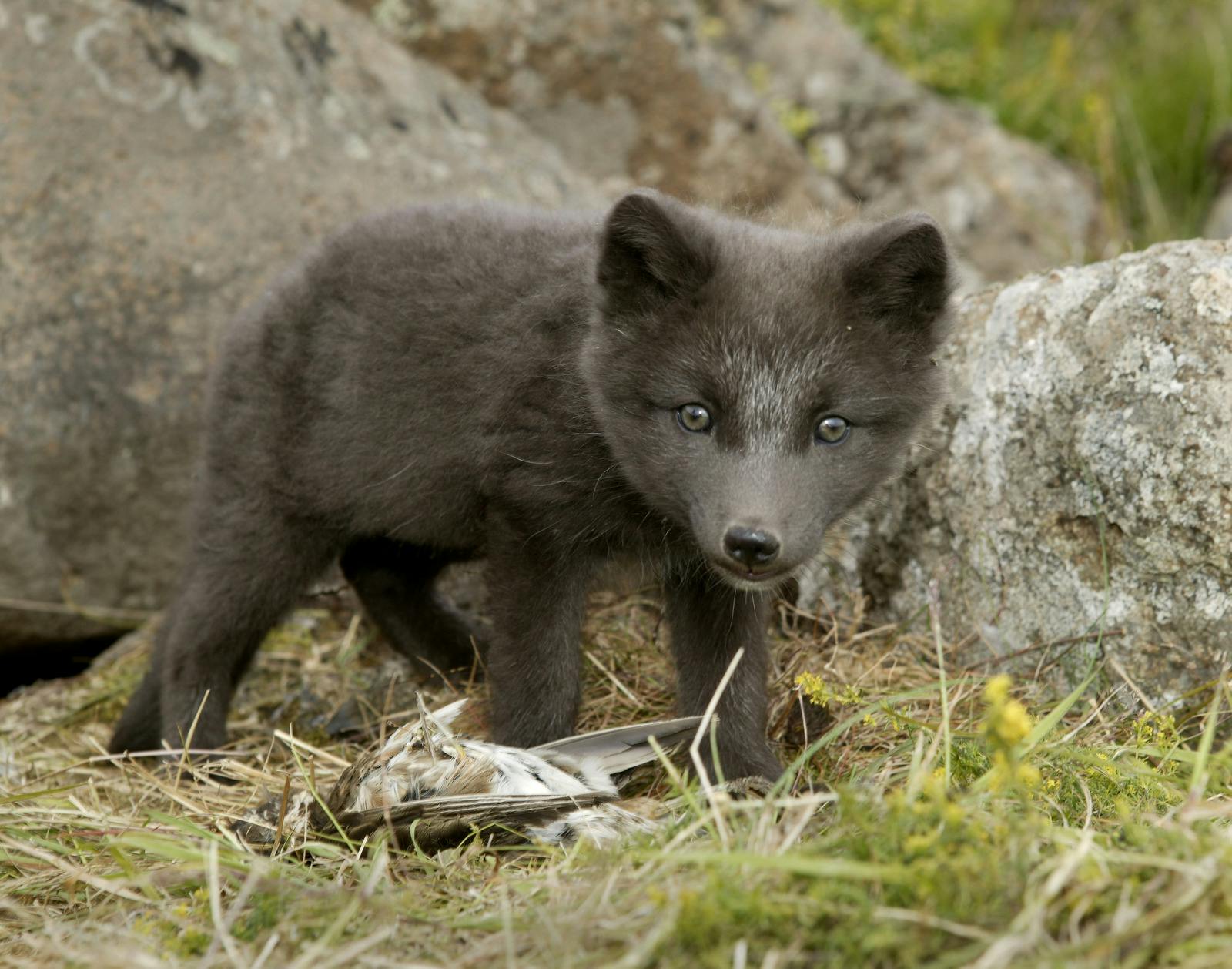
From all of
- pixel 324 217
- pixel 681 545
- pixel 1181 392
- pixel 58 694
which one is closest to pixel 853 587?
pixel 681 545

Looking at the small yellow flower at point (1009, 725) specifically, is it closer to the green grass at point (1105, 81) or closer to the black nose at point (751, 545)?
the black nose at point (751, 545)

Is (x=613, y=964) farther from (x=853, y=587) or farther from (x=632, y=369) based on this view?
(x=853, y=587)

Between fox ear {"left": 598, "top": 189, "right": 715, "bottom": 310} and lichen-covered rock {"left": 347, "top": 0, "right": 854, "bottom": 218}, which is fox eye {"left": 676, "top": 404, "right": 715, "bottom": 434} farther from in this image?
lichen-covered rock {"left": 347, "top": 0, "right": 854, "bottom": 218}

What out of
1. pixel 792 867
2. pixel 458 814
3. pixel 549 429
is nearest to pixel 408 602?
pixel 549 429

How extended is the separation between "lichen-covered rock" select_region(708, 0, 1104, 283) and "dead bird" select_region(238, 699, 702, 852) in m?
4.67

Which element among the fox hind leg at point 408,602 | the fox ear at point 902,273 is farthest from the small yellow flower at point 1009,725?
the fox hind leg at point 408,602

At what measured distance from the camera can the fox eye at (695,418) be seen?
299 cm

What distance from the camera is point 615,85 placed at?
6.00 m

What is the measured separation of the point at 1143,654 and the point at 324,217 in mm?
3376

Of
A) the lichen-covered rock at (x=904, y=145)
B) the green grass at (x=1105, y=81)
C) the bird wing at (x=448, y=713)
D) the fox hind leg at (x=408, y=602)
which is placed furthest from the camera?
the green grass at (x=1105, y=81)

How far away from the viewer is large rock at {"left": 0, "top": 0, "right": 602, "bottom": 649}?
4496 millimetres

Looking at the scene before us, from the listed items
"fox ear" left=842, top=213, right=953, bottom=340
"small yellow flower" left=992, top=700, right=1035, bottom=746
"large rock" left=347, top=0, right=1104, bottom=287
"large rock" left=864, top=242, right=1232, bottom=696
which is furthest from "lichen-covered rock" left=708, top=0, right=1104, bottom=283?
"small yellow flower" left=992, top=700, right=1035, bottom=746

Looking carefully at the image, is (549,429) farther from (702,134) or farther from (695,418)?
(702,134)

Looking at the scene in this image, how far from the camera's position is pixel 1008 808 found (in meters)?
2.44
